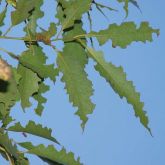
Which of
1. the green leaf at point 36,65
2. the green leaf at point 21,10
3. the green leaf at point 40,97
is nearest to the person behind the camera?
the green leaf at point 21,10

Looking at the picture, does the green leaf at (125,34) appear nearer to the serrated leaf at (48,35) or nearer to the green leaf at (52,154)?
the serrated leaf at (48,35)

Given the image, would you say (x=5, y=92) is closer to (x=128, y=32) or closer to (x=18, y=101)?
(x=18, y=101)

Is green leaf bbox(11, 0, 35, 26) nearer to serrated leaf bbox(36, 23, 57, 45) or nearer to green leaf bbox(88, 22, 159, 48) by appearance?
serrated leaf bbox(36, 23, 57, 45)

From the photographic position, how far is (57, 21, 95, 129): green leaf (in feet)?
3.03

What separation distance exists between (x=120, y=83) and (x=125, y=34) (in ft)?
0.42

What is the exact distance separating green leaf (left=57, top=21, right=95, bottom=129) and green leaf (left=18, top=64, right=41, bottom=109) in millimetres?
69

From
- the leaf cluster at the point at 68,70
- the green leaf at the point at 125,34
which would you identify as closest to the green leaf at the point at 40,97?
the leaf cluster at the point at 68,70

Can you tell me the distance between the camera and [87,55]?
100cm

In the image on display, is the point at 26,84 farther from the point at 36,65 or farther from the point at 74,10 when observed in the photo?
the point at 74,10

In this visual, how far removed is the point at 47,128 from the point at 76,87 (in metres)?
0.12

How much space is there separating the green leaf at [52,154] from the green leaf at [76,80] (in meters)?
0.08

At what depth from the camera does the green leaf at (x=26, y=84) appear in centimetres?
95

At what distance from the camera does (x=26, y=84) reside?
956 mm

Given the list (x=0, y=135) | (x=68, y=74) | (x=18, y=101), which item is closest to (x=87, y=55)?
(x=68, y=74)
